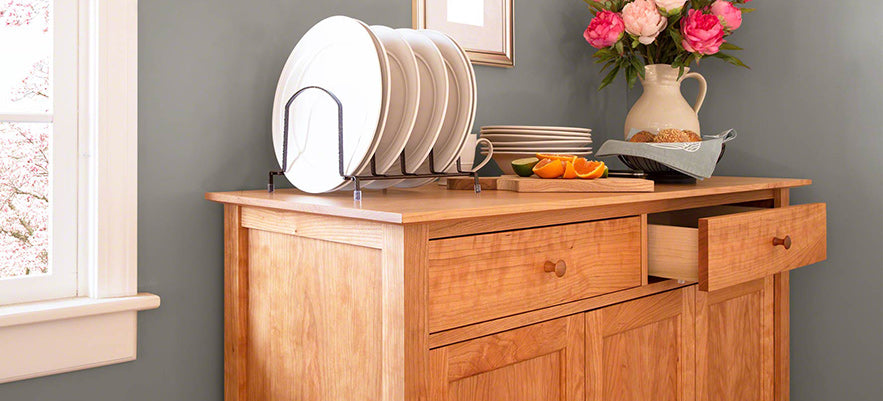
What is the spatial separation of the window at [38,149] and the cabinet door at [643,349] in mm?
926

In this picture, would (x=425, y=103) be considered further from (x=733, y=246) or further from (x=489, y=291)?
(x=733, y=246)

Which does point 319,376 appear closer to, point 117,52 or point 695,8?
point 117,52

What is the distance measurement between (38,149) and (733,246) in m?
1.22

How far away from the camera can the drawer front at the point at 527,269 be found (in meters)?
0.97

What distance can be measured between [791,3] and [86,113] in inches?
68.7

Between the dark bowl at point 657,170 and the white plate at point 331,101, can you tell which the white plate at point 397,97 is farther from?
the dark bowl at point 657,170

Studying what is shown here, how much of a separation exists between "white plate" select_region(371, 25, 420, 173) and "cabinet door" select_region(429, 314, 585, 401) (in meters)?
0.37

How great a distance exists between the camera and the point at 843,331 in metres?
1.83

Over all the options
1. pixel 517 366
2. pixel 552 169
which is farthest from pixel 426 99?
pixel 517 366

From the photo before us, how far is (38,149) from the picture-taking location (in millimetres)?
1199

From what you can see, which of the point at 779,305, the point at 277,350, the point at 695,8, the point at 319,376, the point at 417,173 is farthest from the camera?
the point at 695,8

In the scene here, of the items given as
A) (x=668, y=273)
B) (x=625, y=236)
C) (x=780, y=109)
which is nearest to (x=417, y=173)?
(x=625, y=236)

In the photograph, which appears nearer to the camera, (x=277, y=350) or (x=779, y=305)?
(x=277, y=350)

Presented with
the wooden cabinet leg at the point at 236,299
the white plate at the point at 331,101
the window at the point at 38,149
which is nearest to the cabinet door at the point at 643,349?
the white plate at the point at 331,101
